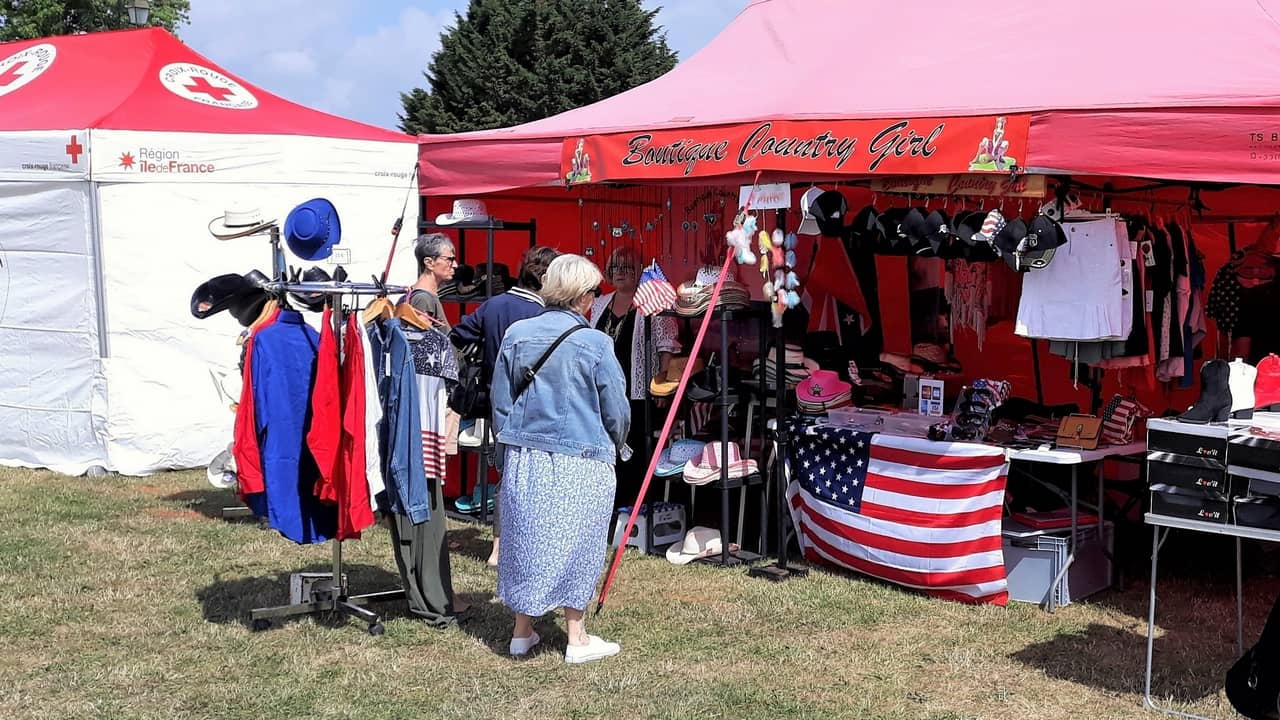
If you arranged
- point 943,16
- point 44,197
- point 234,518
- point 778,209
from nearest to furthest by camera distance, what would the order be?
point 778,209, point 943,16, point 234,518, point 44,197

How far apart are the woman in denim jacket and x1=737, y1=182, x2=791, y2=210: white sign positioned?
1.38 metres

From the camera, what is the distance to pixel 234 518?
24.3ft

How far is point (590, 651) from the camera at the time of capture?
4.82 meters

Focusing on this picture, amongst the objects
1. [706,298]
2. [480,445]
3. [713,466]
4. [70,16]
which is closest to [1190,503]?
[713,466]

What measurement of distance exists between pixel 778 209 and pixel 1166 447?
84.0 inches

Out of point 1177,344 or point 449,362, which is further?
point 1177,344

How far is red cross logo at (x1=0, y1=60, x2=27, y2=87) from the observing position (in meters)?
10.2

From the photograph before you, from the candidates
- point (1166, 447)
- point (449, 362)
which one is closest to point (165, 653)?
point (449, 362)

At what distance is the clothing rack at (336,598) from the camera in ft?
16.3

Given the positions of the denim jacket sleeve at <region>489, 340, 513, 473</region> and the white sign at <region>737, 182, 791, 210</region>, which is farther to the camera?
the white sign at <region>737, 182, 791, 210</region>

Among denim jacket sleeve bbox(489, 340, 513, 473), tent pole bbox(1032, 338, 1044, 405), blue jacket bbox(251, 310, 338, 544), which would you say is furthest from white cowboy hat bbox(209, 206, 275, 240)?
tent pole bbox(1032, 338, 1044, 405)

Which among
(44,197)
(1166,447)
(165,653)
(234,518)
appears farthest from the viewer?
(44,197)

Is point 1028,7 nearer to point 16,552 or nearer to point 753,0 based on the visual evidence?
point 753,0

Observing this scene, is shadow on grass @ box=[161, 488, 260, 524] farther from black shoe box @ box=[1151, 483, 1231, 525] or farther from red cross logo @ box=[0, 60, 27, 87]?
black shoe box @ box=[1151, 483, 1231, 525]
